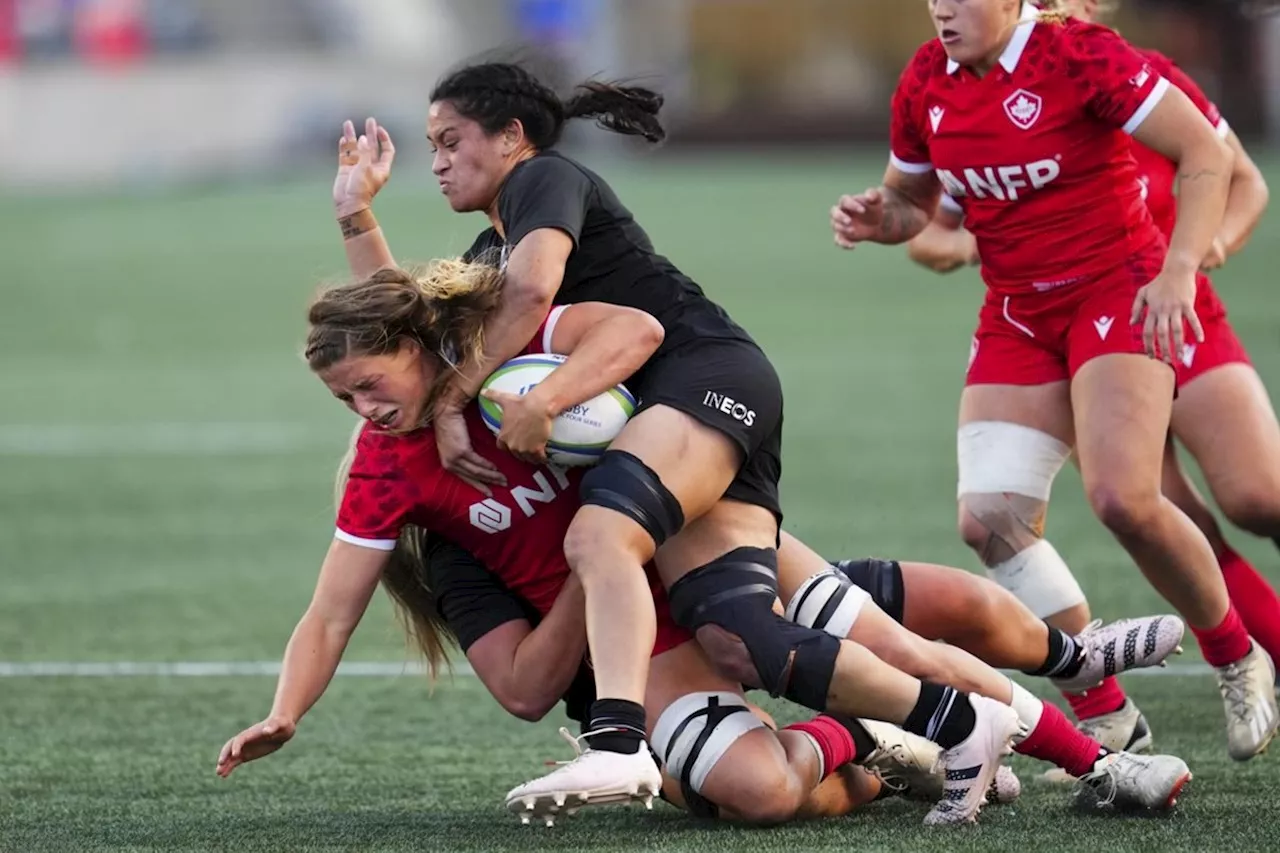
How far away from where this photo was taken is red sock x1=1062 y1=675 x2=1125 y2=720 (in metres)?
4.82

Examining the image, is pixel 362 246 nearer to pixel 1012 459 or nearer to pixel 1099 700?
pixel 1012 459

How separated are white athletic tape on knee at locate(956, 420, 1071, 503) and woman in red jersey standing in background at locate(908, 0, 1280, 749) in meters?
0.04

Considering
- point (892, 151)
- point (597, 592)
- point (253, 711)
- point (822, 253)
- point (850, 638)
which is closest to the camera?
point (597, 592)

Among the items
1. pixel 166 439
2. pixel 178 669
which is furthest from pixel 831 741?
pixel 166 439

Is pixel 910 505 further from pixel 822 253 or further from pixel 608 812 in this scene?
pixel 822 253

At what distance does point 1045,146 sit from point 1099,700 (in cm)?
133

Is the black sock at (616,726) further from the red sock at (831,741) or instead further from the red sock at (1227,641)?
the red sock at (1227,641)

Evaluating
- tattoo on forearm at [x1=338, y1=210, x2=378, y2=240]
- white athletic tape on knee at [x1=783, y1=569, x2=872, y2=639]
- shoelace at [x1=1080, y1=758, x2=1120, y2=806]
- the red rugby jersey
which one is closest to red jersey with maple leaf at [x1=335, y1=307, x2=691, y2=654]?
the red rugby jersey

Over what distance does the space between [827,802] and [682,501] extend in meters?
0.72

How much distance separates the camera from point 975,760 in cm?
406

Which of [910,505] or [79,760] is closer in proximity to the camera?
[79,760]

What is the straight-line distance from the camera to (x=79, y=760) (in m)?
5.02

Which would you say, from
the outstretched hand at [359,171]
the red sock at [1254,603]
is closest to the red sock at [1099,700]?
the red sock at [1254,603]

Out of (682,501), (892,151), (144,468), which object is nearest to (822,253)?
(144,468)
